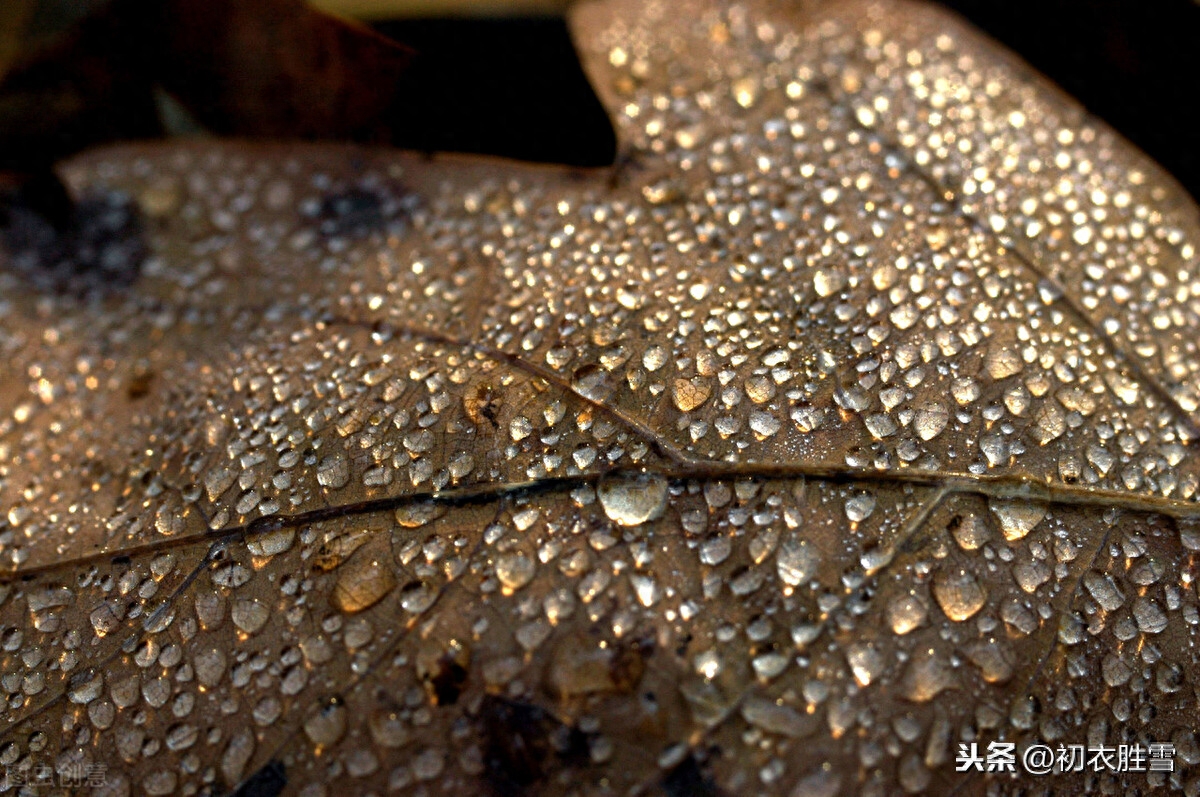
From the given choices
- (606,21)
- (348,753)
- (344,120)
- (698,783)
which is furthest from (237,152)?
(698,783)

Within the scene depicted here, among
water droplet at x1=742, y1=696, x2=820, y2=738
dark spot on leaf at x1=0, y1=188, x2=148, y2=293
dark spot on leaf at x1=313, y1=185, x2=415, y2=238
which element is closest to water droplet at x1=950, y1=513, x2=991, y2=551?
water droplet at x1=742, y1=696, x2=820, y2=738

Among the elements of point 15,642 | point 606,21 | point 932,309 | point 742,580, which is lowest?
point 15,642

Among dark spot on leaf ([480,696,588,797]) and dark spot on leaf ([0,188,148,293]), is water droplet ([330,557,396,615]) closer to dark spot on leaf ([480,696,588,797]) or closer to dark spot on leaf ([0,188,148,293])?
dark spot on leaf ([480,696,588,797])

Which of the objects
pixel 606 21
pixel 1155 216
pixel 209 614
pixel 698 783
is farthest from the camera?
pixel 606 21

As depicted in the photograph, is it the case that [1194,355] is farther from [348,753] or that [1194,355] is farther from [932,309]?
[348,753]

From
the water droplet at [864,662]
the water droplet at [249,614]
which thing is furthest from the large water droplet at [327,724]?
the water droplet at [864,662]

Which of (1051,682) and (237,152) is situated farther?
(237,152)

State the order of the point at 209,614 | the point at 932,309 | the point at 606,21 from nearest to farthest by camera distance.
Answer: the point at 209,614
the point at 932,309
the point at 606,21
